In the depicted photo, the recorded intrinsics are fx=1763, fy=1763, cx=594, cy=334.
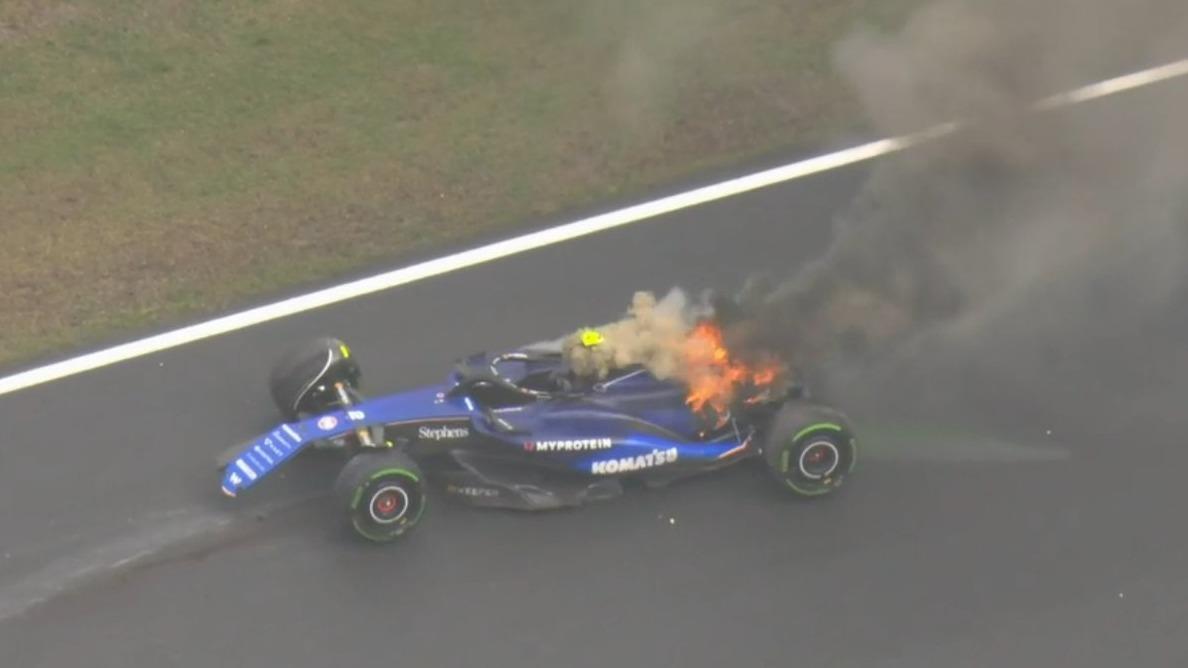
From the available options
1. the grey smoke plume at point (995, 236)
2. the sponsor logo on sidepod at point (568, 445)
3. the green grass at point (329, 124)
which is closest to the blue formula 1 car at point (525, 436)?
the sponsor logo on sidepod at point (568, 445)

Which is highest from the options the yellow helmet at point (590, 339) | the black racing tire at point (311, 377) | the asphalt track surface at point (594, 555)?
the yellow helmet at point (590, 339)

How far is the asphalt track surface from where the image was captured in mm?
8266

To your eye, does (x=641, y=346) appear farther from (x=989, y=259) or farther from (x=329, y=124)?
(x=329, y=124)

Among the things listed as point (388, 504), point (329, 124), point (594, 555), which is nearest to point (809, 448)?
point (594, 555)

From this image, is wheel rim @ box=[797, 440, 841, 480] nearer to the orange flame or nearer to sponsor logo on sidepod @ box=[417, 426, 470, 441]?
the orange flame

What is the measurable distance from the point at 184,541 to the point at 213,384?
4.33 feet

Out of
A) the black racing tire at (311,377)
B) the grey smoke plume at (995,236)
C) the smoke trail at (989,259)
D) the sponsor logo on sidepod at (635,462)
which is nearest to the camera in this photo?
the sponsor logo on sidepod at (635,462)

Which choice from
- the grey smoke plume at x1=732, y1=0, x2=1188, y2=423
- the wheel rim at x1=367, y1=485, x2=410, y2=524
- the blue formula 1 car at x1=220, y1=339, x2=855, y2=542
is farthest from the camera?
the grey smoke plume at x1=732, y1=0, x2=1188, y2=423

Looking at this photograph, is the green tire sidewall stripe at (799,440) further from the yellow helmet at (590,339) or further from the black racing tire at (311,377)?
the black racing tire at (311,377)

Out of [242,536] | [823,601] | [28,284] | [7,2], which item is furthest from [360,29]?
[823,601]

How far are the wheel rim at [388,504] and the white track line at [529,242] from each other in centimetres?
226

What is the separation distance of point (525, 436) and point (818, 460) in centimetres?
148

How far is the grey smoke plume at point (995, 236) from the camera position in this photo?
9.35m

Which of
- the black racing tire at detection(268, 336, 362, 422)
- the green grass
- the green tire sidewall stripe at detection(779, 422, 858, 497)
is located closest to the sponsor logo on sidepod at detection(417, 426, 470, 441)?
the black racing tire at detection(268, 336, 362, 422)
